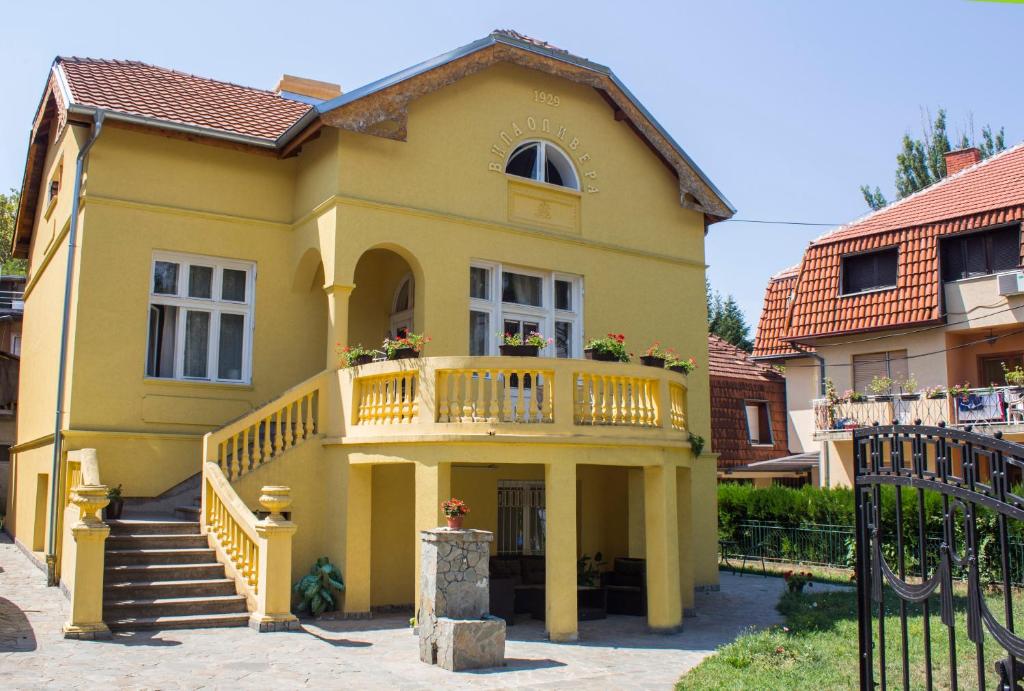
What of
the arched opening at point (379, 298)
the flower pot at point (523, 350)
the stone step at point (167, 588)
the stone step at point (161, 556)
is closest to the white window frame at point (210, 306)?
the arched opening at point (379, 298)

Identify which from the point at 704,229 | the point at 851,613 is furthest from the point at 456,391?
the point at 704,229

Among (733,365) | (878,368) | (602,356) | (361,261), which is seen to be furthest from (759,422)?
(602,356)

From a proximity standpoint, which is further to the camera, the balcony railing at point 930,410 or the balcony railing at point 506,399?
the balcony railing at point 930,410

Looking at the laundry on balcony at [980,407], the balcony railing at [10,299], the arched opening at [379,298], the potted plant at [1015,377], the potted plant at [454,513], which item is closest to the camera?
the potted plant at [454,513]

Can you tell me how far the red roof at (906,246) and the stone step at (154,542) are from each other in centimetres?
1753

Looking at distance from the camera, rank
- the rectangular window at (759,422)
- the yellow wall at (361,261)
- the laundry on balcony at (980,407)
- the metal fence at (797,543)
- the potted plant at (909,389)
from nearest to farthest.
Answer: the yellow wall at (361,261) → the metal fence at (797,543) → the laundry on balcony at (980,407) → the potted plant at (909,389) → the rectangular window at (759,422)

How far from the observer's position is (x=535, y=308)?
1605cm

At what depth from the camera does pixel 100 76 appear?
1600cm

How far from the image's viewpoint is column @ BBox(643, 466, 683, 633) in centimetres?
1252

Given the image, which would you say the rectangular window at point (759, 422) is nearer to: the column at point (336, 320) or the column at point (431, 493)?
the column at point (336, 320)

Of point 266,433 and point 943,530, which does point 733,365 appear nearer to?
point 266,433

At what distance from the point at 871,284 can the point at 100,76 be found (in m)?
18.6

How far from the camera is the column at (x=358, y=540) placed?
12.8m

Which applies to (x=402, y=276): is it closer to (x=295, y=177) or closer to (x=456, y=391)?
(x=295, y=177)
